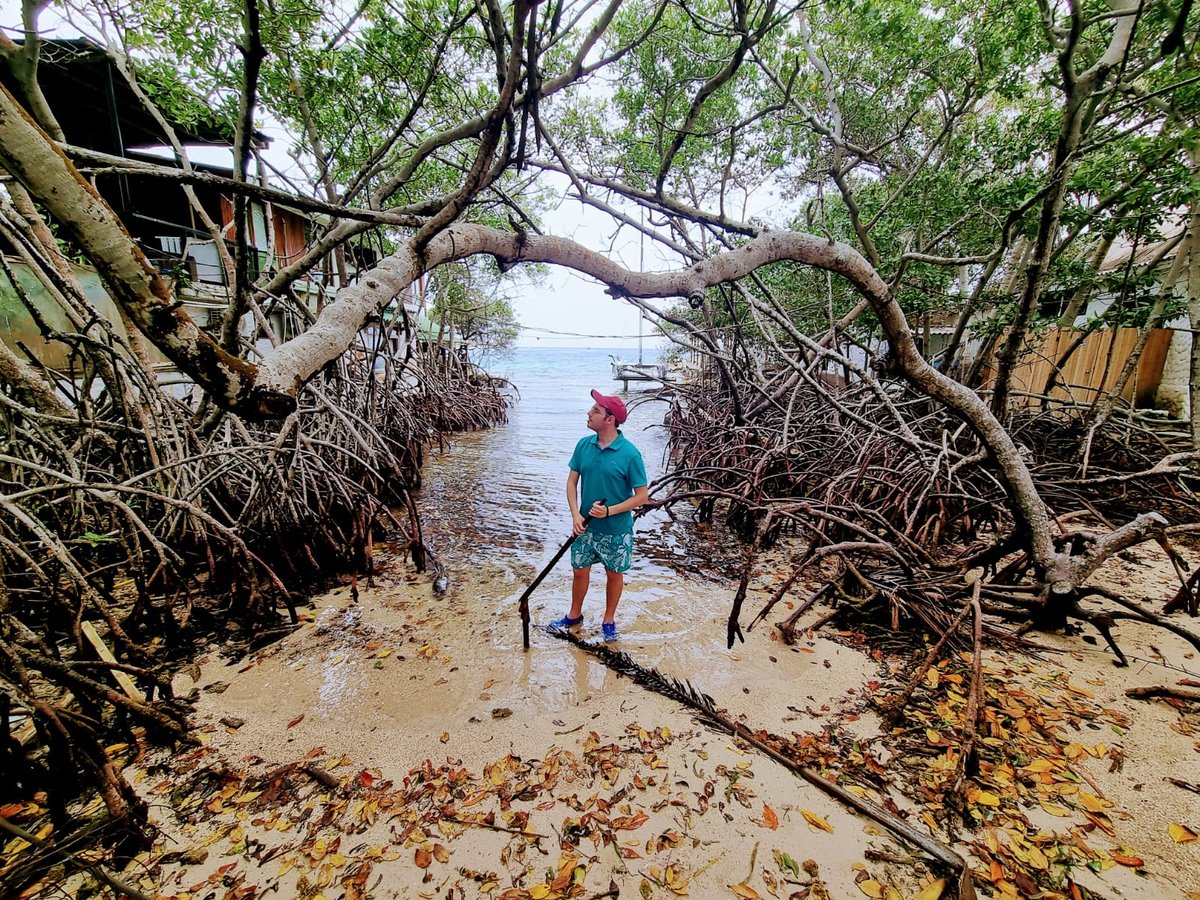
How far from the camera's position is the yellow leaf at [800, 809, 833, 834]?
1.73 m

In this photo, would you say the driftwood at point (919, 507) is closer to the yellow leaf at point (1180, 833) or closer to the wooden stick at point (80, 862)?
the yellow leaf at point (1180, 833)

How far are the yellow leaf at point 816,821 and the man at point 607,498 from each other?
56.9 inches

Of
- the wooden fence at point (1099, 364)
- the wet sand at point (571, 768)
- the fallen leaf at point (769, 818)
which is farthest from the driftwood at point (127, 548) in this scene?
the wooden fence at point (1099, 364)

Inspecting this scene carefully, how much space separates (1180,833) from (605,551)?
2487 mm

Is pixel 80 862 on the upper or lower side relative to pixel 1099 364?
lower

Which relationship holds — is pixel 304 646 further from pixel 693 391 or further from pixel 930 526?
pixel 693 391

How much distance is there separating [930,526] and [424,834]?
3.89 meters

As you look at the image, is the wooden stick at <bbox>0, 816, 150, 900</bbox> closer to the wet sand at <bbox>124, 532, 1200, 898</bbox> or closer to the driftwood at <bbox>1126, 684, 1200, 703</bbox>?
the wet sand at <bbox>124, 532, 1200, 898</bbox>

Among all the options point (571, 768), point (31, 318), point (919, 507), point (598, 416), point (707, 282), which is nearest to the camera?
point (571, 768)

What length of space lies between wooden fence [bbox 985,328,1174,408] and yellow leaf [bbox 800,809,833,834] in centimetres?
632

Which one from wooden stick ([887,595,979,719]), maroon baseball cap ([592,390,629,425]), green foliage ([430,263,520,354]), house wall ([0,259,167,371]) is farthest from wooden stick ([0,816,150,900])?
green foliage ([430,263,520,354])

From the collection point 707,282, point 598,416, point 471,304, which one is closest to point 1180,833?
point 707,282

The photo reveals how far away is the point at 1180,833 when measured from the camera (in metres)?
1.62

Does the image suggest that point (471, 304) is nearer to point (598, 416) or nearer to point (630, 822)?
point (598, 416)
